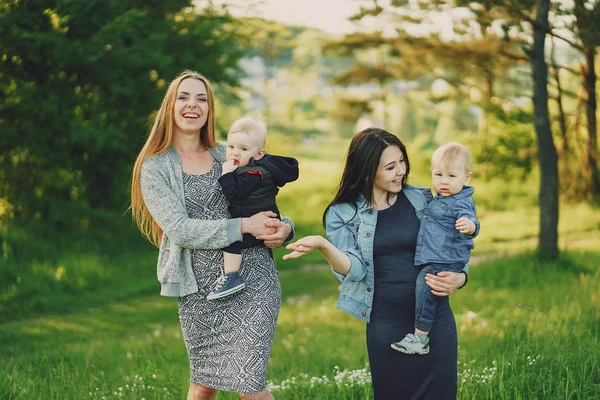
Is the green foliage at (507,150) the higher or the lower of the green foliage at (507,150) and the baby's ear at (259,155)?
the higher

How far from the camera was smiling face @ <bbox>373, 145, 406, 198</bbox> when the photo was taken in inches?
136

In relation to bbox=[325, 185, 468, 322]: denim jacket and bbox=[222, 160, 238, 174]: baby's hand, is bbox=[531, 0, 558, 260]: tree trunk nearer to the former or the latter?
bbox=[325, 185, 468, 322]: denim jacket

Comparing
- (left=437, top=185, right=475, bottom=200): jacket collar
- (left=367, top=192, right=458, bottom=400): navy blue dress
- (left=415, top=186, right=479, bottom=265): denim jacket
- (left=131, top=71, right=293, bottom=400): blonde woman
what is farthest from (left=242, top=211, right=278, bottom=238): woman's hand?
(left=437, top=185, right=475, bottom=200): jacket collar

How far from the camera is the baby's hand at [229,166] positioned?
362 cm

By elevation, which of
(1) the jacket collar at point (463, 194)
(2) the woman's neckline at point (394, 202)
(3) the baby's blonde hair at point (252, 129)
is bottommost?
(2) the woman's neckline at point (394, 202)

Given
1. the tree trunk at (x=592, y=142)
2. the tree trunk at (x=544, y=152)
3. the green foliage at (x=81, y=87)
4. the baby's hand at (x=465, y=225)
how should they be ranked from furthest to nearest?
1. the tree trunk at (x=592, y=142)
2. the green foliage at (x=81, y=87)
3. the tree trunk at (x=544, y=152)
4. the baby's hand at (x=465, y=225)

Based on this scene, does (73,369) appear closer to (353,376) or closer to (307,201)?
(353,376)

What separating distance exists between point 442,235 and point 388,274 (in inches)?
13.1

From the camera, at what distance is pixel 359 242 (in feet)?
11.7

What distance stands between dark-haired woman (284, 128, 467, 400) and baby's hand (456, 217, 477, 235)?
0.23m

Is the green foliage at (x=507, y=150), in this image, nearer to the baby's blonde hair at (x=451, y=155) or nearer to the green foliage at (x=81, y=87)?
the green foliage at (x=81, y=87)

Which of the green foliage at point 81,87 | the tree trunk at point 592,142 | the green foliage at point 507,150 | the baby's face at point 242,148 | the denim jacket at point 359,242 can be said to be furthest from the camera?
the green foliage at point 507,150

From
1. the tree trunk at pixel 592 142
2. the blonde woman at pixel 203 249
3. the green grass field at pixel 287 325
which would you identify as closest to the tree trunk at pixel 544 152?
the green grass field at pixel 287 325

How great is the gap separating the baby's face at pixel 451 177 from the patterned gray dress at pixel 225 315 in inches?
39.0
